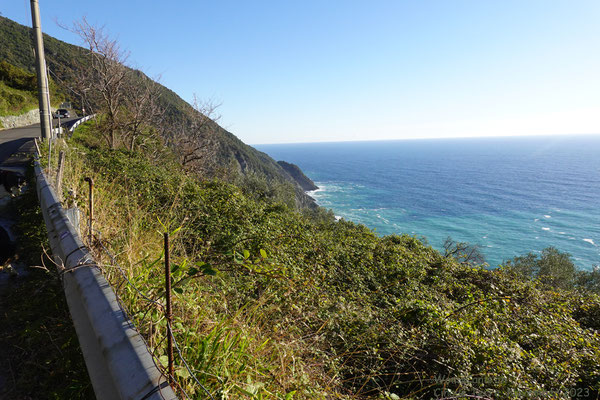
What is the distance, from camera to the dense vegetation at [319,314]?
2695mm

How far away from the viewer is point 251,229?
7277mm

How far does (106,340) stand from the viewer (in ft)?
6.23

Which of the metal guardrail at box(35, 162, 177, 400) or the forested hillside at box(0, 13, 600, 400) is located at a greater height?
the metal guardrail at box(35, 162, 177, 400)

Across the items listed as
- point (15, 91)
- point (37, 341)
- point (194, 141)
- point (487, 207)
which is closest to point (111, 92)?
point (194, 141)

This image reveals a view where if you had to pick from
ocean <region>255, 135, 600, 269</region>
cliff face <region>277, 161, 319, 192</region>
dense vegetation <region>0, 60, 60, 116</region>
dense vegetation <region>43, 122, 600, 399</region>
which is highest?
dense vegetation <region>0, 60, 60, 116</region>

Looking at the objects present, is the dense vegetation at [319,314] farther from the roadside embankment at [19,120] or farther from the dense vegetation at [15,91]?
the dense vegetation at [15,91]

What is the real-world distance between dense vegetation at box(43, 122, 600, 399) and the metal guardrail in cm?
29

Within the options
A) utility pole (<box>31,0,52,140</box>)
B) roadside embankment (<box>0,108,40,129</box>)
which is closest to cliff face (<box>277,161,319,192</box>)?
roadside embankment (<box>0,108,40,129</box>)

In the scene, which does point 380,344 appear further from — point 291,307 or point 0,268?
point 0,268

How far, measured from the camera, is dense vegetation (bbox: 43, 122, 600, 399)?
2695mm

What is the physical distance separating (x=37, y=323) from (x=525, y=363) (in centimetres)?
683

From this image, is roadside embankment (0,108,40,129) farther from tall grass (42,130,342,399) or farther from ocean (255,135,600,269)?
ocean (255,135,600,269)

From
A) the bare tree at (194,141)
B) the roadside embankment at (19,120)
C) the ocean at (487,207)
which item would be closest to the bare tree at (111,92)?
the bare tree at (194,141)

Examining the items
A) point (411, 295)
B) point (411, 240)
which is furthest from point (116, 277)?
point (411, 240)
